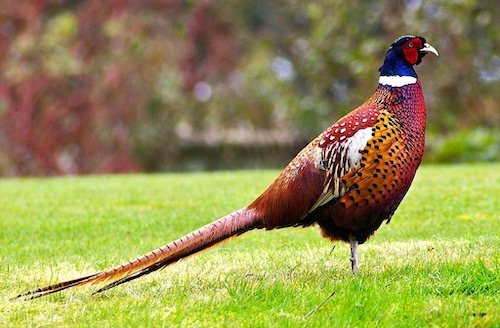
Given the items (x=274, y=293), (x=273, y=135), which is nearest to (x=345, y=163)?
(x=274, y=293)

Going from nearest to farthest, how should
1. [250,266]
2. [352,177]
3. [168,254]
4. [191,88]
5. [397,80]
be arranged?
[168,254]
[352,177]
[397,80]
[250,266]
[191,88]

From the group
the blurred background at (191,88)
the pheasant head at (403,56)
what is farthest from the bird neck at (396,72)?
the blurred background at (191,88)

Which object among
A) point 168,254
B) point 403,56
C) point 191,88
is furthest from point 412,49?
point 191,88

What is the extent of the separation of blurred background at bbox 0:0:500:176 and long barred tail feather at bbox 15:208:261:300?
35.7 ft

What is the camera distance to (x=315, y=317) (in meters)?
4.31

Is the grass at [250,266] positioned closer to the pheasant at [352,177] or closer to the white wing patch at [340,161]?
the pheasant at [352,177]

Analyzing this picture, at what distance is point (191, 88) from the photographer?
21.4 metres

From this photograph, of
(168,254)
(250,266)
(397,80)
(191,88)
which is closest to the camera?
(168,254)

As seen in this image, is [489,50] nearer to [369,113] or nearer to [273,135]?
[273,135]

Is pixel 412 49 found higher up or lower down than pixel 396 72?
higher up

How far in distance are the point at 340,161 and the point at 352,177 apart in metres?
0.12

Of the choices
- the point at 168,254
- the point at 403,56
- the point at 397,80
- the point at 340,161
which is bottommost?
the point at 168,254

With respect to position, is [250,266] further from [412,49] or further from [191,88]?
[191,88]

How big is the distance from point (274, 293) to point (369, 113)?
1261mm
